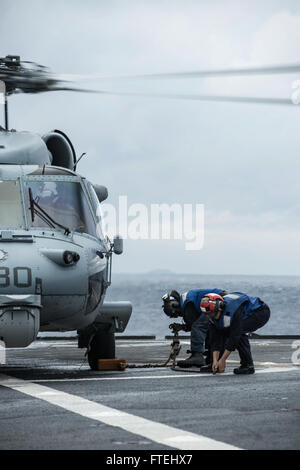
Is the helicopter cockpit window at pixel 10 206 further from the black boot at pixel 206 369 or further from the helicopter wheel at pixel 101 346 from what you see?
the black boot at pixel 206 369

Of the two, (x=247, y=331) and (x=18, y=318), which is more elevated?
(x=18, y=318)

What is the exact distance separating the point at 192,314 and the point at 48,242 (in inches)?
120

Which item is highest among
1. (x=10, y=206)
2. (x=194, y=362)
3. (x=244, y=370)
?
(x=10, y=206)

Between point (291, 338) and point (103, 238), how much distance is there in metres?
13.2

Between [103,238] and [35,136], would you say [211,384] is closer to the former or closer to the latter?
[103,238]

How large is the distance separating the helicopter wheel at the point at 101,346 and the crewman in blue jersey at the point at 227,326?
185 cm

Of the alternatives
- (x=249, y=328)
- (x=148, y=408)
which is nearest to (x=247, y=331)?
(x=249, y=328)

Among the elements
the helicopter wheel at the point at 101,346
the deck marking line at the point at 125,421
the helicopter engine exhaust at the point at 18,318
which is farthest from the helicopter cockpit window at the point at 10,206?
the helicopter wheel at the point at 101,346

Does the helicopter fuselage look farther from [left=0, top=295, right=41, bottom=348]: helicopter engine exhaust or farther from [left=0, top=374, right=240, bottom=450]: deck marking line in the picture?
[left=0, top=374, right=240, bottom=450]: deck marking line

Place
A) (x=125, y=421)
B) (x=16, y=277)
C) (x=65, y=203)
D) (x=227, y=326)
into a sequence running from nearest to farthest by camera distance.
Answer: (x=125, y=421), (x=16, y=277), (x=227, y=326), (x=65, y=203)

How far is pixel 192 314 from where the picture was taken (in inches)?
601

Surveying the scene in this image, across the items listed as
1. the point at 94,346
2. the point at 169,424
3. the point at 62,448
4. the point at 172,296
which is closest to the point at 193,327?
the point at 172,296

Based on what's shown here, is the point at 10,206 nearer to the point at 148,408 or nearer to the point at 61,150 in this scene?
the point at 61,150
